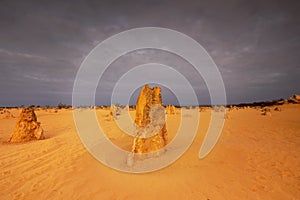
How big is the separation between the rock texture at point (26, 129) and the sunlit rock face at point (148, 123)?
6.87 m

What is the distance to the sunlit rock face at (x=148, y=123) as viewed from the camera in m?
6.42

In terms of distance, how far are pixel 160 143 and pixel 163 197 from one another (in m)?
2.89

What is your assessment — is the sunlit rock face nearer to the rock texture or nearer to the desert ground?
the desert ground

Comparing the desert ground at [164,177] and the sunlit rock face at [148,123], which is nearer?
the desert ground at [164,177]

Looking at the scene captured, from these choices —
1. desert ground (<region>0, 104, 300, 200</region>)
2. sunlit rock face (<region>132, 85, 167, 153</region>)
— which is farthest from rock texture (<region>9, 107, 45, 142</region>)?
sunlit rock face (<region>132, 85, 167, 153</region>)

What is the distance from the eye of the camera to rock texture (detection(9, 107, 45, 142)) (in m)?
9.42

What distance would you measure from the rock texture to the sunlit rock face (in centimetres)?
687

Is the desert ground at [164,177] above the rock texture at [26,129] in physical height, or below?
below

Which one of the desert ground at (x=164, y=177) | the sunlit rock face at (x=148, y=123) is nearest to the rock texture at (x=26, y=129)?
the desert ground at (x=164, y=177)

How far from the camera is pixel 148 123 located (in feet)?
21.7

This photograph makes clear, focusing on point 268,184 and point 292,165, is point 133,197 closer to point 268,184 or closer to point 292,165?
point 268,184

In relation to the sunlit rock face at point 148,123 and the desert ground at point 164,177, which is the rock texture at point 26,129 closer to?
the desert ground at point 164,177

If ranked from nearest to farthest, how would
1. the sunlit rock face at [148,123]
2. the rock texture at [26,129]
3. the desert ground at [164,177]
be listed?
the desert ground at [164,177]
the sunlit rock face at [148,123]
the rock texture at [26,129]

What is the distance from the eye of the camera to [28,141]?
31.1 ft
